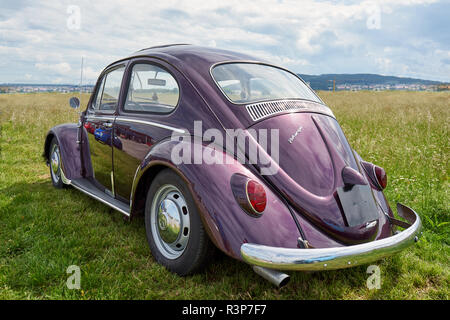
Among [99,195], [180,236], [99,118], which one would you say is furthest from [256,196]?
[99,118]

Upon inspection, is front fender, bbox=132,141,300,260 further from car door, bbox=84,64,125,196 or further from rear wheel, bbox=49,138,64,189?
rear wheel, bbox=49,138,64,189

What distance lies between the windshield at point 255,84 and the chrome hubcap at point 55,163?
123 inches

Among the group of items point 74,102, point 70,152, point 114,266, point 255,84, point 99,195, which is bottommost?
point 114,266

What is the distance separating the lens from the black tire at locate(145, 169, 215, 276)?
2402mm

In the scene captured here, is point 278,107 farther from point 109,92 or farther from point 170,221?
point 109,92

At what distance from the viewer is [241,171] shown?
2334mm

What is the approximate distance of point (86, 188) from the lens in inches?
156

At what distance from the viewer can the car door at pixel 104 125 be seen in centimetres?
368

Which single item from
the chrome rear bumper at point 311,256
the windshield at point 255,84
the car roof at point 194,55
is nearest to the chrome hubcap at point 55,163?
the car roof at point 194,55

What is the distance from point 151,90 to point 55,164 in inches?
99.6
